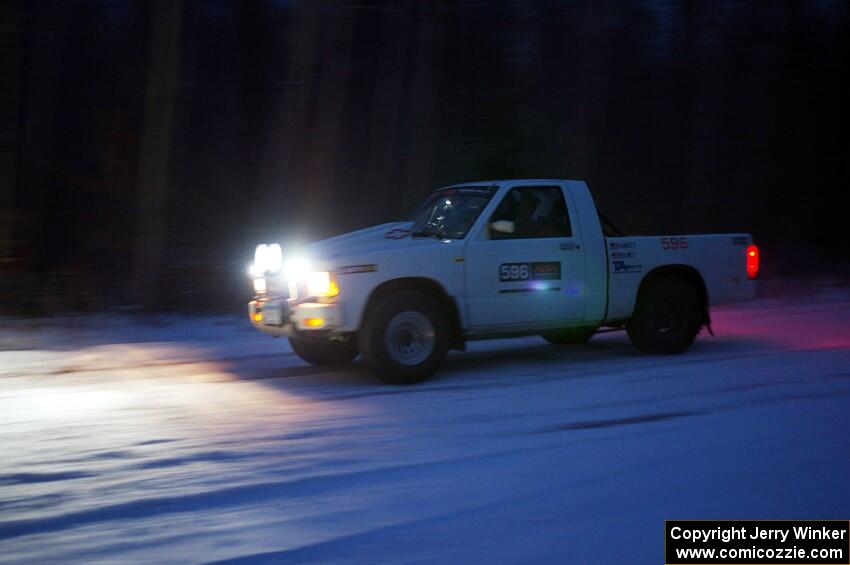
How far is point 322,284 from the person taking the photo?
8.16 metres

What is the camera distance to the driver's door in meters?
8.66

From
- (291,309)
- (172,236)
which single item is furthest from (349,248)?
(172,236)

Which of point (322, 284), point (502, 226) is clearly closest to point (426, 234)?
point (502, 226)

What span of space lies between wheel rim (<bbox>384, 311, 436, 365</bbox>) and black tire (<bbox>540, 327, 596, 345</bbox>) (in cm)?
188

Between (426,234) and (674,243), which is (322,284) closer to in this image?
(426,234)

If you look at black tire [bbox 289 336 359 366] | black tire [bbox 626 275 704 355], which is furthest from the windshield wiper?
black tire [bbox 626 275 704 355]

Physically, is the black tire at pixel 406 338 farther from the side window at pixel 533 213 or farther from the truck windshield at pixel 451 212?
the side window at pixel 533 213

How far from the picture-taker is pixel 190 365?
951cm

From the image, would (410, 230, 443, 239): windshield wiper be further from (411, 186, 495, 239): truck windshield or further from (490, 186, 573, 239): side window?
(490, 186, 573, 239): side window

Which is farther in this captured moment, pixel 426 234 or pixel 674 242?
pixel 674 242

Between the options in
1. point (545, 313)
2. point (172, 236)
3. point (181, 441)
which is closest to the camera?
point (181, 441)

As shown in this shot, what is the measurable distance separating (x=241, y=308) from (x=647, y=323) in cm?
667

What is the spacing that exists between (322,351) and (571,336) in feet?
9.47

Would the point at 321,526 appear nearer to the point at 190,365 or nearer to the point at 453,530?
the point at 453,530
